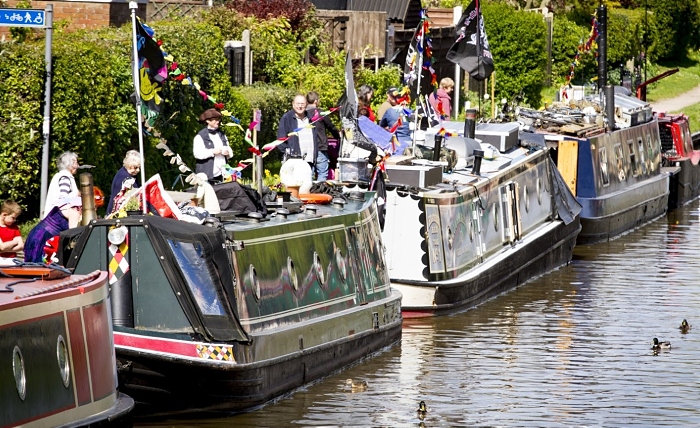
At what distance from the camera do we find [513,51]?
40375 mm

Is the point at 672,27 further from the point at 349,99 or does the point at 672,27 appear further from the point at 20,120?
the point at 20,120

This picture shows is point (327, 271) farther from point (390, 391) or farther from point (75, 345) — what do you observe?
point (75, 345)

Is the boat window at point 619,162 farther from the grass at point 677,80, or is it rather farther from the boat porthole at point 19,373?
the grass at point 677,80

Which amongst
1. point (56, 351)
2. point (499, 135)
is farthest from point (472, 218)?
point (56, 351)

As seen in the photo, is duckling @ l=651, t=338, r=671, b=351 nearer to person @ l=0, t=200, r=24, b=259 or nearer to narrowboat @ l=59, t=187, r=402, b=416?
narrowboat @ l=59, t=187, r=402, b=416

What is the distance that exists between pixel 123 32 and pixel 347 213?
24.5 feet

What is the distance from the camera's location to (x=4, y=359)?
365 inches

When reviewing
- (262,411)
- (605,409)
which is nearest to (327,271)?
(262,411)

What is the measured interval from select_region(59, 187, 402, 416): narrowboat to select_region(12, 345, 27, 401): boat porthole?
2121mm

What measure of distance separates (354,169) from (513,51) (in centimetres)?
2386

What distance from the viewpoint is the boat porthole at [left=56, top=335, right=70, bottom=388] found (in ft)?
32.9

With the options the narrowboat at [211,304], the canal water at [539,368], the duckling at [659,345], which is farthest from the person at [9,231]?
the duckling at [659,345]

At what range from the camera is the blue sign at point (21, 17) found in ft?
47.7

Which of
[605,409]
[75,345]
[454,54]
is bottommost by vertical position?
[605,409]
